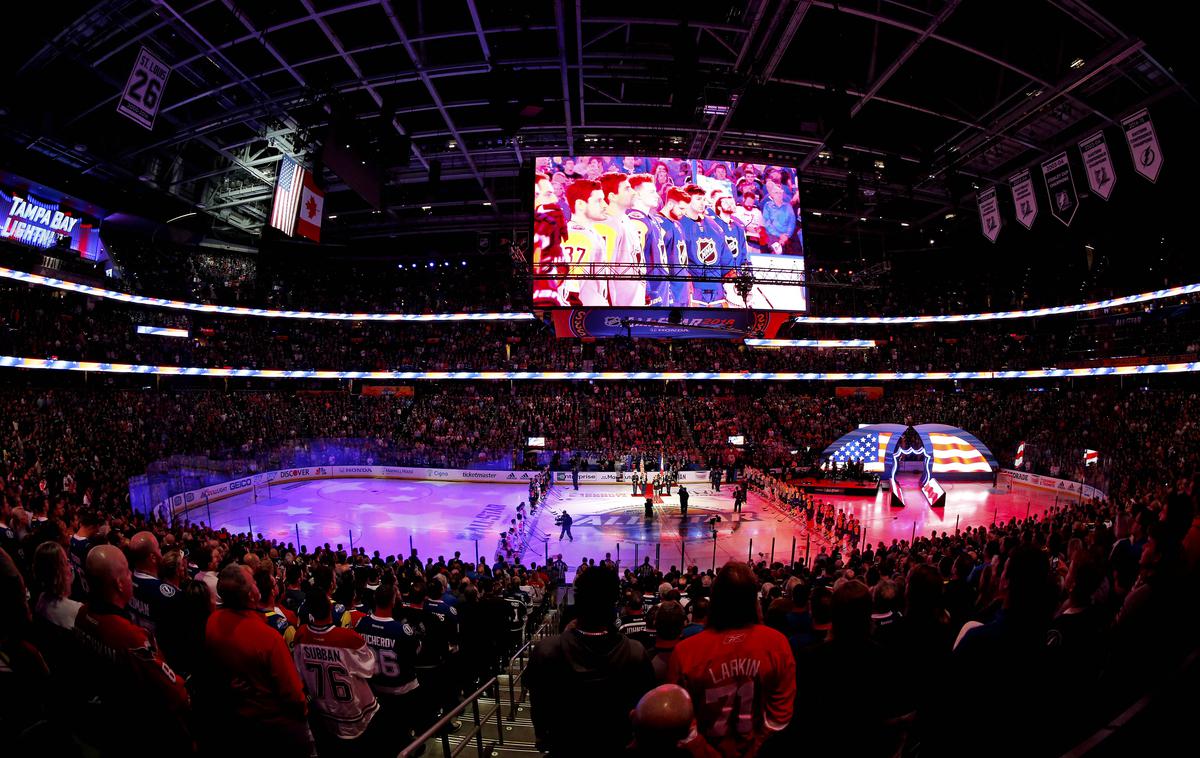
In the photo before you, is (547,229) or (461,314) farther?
(461,314)

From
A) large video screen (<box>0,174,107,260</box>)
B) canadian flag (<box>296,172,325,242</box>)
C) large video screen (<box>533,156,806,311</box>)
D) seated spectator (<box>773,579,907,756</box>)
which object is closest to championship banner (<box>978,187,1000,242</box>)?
large video screen (<box>533,156,806,311</box>)

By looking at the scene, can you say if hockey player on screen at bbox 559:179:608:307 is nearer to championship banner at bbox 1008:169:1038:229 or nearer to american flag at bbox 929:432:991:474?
championship banner at bbox 1008:169:1038:229

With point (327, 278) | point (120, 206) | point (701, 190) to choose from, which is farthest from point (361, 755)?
point (327, 278)

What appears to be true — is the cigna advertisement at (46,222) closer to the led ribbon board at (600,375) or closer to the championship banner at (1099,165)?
the led ribbon board at (600,375)

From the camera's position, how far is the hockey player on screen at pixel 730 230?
73.6ft

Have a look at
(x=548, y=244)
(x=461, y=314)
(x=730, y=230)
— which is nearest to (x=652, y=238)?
(x=730, y=230)

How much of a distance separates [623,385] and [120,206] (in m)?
31.8

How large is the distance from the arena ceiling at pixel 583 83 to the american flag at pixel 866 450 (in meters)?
12.7

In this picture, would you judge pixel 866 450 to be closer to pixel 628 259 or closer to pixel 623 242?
pixel 628 259

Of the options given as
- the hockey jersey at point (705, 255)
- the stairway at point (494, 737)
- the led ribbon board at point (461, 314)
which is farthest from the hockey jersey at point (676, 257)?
the stairway at point (494, 737)

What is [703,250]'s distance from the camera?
22.4 meters

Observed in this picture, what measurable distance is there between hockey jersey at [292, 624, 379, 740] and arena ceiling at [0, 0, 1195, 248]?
566 inches

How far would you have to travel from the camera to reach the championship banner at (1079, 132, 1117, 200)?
16.0m

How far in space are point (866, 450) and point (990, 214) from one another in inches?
526
